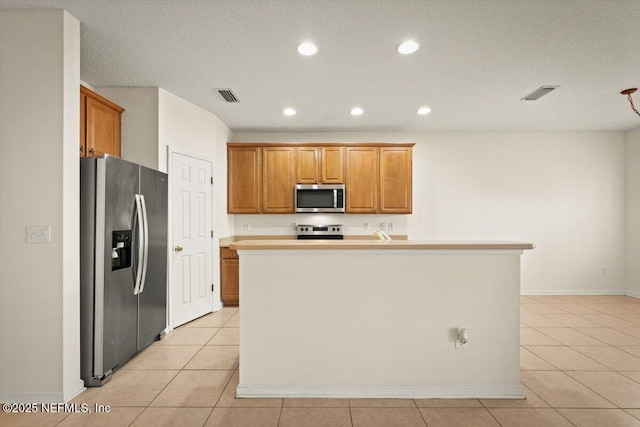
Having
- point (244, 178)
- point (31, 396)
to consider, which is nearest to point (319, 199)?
point (244, 178)

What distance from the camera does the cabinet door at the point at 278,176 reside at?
206 inches

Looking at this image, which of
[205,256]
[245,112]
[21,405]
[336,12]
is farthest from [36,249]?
[245,112]

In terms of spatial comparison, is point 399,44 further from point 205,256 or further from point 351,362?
point 205,256

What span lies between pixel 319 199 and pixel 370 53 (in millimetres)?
2582

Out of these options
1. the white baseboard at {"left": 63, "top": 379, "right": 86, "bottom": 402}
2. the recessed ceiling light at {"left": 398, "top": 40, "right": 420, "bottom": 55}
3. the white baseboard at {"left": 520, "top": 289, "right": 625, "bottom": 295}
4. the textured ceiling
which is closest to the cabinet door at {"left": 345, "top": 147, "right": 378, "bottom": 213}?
the textured ceiling

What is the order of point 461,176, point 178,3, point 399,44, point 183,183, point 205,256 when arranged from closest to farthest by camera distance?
point 178,3 < point 399,44 < point 183,183 < point 205,256 < point 461,176

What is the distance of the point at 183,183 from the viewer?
4.12 meters

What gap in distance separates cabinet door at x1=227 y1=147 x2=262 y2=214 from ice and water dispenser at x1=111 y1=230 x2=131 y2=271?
2.36 meters

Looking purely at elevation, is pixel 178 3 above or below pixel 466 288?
above

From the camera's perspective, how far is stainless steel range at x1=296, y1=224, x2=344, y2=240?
210 inches

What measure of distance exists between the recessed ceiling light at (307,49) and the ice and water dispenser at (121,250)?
6.83 ft

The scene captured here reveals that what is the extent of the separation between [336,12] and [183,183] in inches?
106

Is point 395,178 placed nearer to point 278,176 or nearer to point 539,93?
point 278,176

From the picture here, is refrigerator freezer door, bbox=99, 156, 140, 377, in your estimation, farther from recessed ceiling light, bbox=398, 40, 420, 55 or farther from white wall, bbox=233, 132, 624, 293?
white wall, bbox=233, 132, 624, 293
